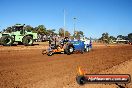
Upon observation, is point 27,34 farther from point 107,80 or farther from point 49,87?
point 107,80

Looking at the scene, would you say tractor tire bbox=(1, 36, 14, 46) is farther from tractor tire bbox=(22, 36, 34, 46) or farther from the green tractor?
tractor tire bbox=(22, 36, 34, 46)

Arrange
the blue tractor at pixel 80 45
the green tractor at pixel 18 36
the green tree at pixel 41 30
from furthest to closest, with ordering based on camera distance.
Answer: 1. the green tree at pixel 41 30
2. the green tractor at pixel 18 36
3. the blue tractor at pixel 80 45

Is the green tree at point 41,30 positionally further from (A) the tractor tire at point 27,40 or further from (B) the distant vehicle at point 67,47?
(B) the distant vehicle at point 67,47

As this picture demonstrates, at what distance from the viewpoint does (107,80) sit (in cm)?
327

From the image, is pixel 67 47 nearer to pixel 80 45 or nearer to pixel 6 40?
pixel 80 45

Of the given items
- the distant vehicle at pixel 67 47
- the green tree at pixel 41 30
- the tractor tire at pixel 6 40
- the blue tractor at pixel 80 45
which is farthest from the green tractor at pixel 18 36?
the green tree at pixel 41 30

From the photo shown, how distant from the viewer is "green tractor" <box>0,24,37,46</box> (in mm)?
24603

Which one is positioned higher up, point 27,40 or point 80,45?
point 27,40

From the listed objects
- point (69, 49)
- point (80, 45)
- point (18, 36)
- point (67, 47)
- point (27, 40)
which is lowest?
point (69, 49)

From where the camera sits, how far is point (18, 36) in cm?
2569

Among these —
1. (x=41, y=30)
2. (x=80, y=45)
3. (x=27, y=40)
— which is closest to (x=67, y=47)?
(x=80, y=45)

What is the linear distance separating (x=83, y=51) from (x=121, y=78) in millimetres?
17149

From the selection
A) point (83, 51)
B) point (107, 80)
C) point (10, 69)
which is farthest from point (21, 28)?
point (107, 80)

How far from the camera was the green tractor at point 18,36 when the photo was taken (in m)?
24.6
